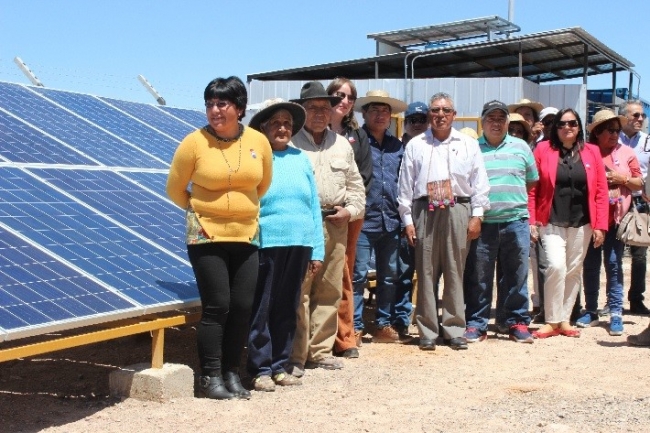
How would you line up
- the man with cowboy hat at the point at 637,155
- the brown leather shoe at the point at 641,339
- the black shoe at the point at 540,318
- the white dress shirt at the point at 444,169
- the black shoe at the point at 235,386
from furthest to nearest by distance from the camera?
the man with cowboy hat at the point at 637,155 < the black shoe at the point at 540,318 < the brown leather shoe at the point at 641,339 < the white dress shirt at the point at 444,169 < the black shoe at the point at 235,386

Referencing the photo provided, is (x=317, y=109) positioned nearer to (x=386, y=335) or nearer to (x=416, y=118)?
(x=416, y=118)

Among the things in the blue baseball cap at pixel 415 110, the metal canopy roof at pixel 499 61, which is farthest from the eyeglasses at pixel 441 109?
the metal canopy roof at pixel 499 61

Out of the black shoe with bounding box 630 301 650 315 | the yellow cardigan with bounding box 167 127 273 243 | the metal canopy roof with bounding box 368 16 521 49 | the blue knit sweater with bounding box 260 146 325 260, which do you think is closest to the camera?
the yellow cardigan with bounding box 167 127 273 243

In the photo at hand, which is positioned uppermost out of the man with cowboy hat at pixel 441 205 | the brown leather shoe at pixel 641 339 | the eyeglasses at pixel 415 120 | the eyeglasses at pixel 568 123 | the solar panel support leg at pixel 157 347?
the eyeglasses at pixel 415 120

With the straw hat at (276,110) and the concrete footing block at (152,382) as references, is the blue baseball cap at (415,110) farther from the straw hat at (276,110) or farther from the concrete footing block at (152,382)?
the concrete footing block at (152,382)

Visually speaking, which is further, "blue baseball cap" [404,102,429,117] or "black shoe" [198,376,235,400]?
"blue baseball cap" [404,102,429,117]

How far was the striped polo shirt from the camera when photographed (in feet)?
24.7

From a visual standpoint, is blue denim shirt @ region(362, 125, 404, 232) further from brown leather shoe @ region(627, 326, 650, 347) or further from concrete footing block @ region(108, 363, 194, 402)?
concrete footing block @ region(108, 363, 194, 402)

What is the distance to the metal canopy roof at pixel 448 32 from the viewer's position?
23.6 metres

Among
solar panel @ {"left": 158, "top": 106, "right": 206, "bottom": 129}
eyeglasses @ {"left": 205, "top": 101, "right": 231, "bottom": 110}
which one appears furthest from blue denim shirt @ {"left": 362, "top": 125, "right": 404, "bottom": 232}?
solar panel @ {"left": 158, "top": 106, "right": 206, "bottom": 129}

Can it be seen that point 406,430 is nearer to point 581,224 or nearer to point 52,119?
point 581,224

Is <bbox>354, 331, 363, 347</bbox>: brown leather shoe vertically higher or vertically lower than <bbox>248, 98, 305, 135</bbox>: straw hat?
lower

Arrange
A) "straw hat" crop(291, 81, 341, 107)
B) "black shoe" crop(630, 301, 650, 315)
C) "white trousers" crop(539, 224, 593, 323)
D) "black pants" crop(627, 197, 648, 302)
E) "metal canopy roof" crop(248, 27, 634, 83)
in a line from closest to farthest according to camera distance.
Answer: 1. "straw hat" crop(291, 81, 341, 107)
2. "white trousers" crop(539, 224, 593, 323)
3. "black pants" crop(627, 197, 648, 302)
4. "black shoe" crop(630, 301, 650, 315)
5. "metal canopy roof" crop(248, 27, 634, 83)

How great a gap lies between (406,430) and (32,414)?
208 centimetres
